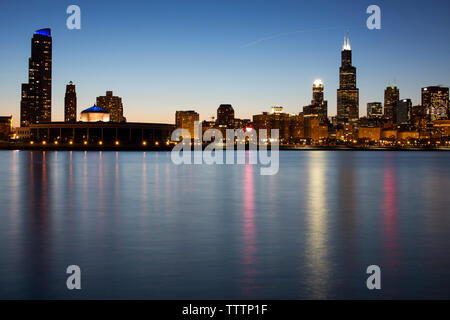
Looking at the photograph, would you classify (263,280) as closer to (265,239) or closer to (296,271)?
(296,271)

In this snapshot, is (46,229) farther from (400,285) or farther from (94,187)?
(94,187)

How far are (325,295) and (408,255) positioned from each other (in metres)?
5.93

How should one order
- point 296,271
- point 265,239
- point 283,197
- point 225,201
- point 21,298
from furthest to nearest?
point 283,197 → point 225,201 → point 265,239 → point 296,271 → point 21,298

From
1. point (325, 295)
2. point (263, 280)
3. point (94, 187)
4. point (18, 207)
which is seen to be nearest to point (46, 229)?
point (18, 207)

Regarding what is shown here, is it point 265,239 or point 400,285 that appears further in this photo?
point 265,239

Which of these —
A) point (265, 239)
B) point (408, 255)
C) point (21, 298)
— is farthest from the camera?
point (265, 239)

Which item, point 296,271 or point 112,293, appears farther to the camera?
point 296,271

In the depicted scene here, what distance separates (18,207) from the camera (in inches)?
1148

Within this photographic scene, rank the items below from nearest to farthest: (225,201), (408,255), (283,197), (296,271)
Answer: (296,271)
(408,255)
(225,201)
(283,197)

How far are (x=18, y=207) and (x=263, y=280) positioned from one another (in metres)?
21.1

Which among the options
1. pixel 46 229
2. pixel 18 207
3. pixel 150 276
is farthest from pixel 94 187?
pixel 150 276

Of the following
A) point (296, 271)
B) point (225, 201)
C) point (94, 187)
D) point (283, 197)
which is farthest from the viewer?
point (94, 187)

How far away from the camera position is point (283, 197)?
37.1m

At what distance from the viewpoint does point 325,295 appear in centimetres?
1160
